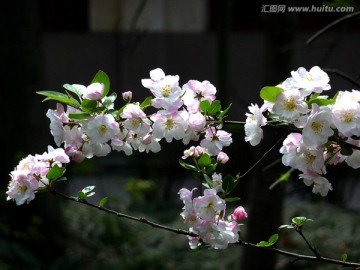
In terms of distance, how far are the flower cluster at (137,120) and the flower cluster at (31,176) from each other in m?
0.06

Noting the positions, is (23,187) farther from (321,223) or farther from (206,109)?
(321,223)

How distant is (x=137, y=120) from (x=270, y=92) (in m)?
0.29

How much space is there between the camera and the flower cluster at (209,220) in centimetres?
150

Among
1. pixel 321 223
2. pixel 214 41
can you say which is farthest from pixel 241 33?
pixel 321 223

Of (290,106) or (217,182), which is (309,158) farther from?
(217,182)

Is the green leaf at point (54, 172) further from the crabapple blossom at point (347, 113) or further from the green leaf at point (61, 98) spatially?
the crabapple blossom at point (347, 113)

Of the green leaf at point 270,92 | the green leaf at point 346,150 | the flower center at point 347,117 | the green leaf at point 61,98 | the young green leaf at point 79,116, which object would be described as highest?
the green leaf at point 270,92

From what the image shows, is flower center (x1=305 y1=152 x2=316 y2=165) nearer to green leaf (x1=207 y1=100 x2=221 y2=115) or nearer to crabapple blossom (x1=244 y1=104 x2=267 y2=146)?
crabapple blossom (x1=244 y1=104 x2=267 y2=146)

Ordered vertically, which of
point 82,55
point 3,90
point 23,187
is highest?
point 23,187

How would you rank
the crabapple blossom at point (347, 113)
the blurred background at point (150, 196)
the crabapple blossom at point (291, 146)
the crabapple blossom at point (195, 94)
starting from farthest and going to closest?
the blurred background at point (150, 196)
the crabapple blossom at point (195, 94)
the crabapple blossom at point (291, 146)
the crabapple blossom at point (347, 113)

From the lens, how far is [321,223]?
5.99 metres

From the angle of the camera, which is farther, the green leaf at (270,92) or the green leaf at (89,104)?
the green leaf at (89,104)

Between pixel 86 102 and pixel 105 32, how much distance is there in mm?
12007

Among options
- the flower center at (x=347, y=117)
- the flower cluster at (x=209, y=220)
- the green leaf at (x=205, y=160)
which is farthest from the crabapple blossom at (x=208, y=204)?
the flower center at (x=347, y=117)
